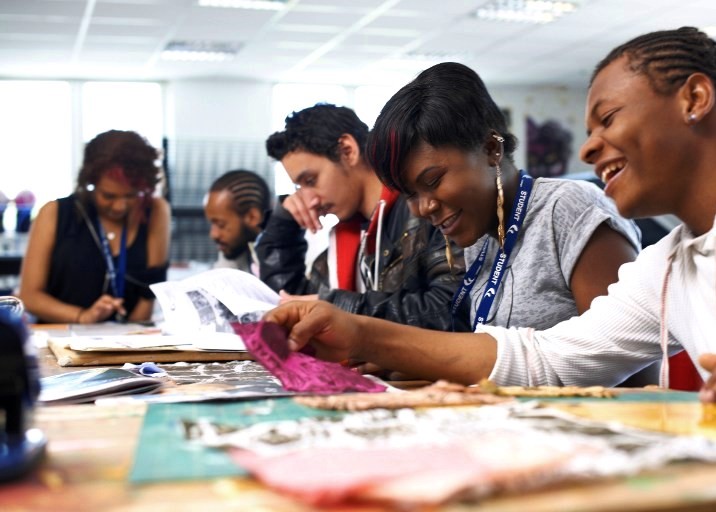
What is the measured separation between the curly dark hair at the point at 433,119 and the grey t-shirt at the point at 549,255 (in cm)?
18

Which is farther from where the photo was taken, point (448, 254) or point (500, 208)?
point (448, 254)

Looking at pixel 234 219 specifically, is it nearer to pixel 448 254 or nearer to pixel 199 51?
pixel 448 254

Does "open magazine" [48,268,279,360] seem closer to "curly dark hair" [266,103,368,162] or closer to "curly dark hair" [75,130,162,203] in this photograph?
"curly dark hair" [266,103,368,162]

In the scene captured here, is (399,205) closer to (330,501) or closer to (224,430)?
(224,430)

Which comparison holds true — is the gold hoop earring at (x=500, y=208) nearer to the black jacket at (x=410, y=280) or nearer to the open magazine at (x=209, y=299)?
the black jacket at (x=410, y=280)

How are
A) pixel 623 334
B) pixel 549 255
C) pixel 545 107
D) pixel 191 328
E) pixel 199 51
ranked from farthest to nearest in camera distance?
pixel 545 107 < pixel 199 51 < pixel 191 328 < pixel 549 255 < pixel 623 334

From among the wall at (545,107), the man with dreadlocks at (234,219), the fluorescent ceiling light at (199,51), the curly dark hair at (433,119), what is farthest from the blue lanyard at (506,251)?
the wall at (545,107)

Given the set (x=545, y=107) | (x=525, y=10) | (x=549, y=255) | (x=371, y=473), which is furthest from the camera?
(x=545, y=107)

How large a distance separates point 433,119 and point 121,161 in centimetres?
195

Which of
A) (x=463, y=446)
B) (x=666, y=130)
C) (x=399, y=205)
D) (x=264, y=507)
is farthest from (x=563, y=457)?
(x=399, y=205)

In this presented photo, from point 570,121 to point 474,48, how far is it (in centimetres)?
295

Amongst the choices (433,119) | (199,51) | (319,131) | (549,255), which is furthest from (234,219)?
(199,51)

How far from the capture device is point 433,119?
1.58 m

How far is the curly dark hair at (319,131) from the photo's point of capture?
2.39 m
